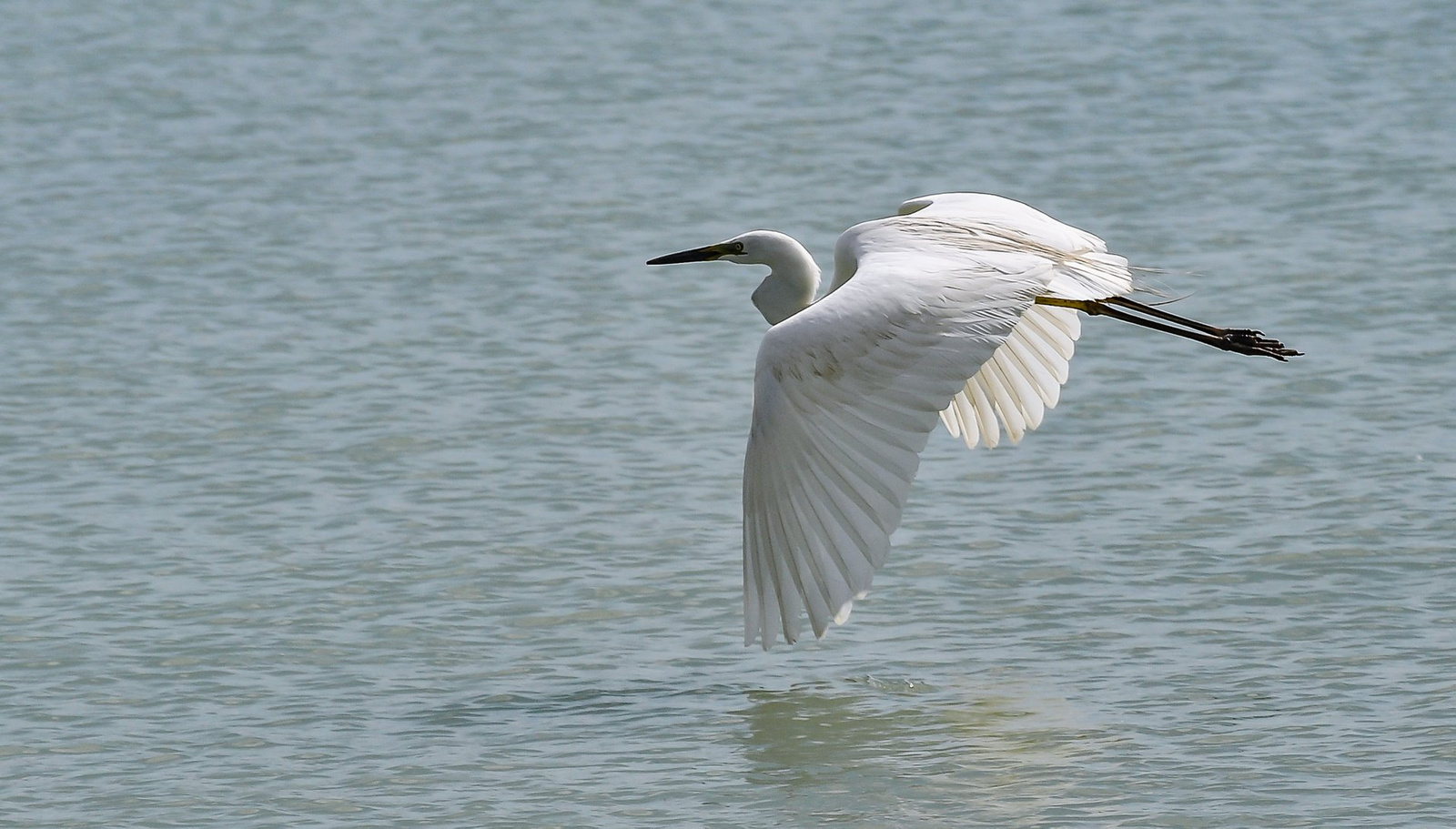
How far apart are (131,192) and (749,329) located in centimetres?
413

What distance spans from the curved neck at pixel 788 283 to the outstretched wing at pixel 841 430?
0.89m

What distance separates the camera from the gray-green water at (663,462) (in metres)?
5.77

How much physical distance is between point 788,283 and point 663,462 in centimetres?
168

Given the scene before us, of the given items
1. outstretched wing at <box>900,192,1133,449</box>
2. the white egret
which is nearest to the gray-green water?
outstretched wing at <box>900,192,1133,449</box>

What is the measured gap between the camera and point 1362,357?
8742 mm

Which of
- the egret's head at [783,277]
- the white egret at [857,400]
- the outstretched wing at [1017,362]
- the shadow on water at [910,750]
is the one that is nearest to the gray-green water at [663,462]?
the shadow on water at [910,750]

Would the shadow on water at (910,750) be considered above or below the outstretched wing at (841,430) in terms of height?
below

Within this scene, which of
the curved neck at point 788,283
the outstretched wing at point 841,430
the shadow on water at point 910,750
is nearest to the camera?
the outstretched wing at point 841,430

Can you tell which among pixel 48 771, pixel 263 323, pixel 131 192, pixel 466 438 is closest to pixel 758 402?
pixel 48 771

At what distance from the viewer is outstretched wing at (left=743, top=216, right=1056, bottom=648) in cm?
517

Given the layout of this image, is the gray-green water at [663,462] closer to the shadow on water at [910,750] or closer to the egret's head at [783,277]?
the shadow on water at [910,750]

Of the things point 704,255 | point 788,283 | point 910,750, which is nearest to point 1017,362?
point 788,283

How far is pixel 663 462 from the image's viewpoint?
8125 mm

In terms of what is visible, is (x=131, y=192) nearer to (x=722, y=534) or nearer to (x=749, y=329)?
(x=749, y=329)
